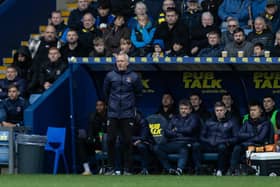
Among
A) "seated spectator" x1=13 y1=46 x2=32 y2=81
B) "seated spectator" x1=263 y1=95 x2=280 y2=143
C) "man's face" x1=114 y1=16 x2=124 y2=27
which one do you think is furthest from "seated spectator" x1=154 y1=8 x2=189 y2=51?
"seated spectator" x1=13 y1=46 x2=32 y2=81

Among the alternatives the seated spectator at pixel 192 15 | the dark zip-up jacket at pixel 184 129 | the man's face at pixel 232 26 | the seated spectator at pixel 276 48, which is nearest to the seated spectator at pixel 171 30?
the seated spectator at pixel 192 15

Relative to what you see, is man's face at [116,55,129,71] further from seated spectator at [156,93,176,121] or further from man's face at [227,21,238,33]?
man's face at [227,21,238,33]

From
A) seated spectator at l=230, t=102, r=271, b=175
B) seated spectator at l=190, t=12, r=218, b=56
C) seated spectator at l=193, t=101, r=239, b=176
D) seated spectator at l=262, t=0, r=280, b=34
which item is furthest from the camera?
seated spectator at l=262, t=0, r=280, b=34

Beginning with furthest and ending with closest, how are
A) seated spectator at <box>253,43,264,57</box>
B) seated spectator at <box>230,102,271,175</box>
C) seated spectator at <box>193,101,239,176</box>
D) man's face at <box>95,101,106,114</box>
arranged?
1. man's face at <box>95,101,106,114</box>
2. seated spectator at <box>253,43,264,57</box>
3. seated spectator at <box>193,101,239,176</box>
4. seated spectator at <box>230,102,271,175</box>

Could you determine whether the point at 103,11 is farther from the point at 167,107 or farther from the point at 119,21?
the point at 167,107

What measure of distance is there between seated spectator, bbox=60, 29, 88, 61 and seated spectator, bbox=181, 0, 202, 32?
1.98m

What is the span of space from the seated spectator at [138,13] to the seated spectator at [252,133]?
125 inches

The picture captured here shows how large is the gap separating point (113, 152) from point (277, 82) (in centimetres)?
329

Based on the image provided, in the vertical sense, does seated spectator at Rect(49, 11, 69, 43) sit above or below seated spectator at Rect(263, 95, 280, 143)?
above

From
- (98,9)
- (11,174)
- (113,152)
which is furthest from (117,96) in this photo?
(98,9)

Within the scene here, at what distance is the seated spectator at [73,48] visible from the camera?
71.7 ft

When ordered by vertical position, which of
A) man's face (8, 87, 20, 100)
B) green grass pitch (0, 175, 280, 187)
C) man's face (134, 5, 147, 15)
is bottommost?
green grass pitch (0, 175, 280, 187)

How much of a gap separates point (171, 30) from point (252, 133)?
2.84 metres

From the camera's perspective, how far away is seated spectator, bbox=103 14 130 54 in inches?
859
